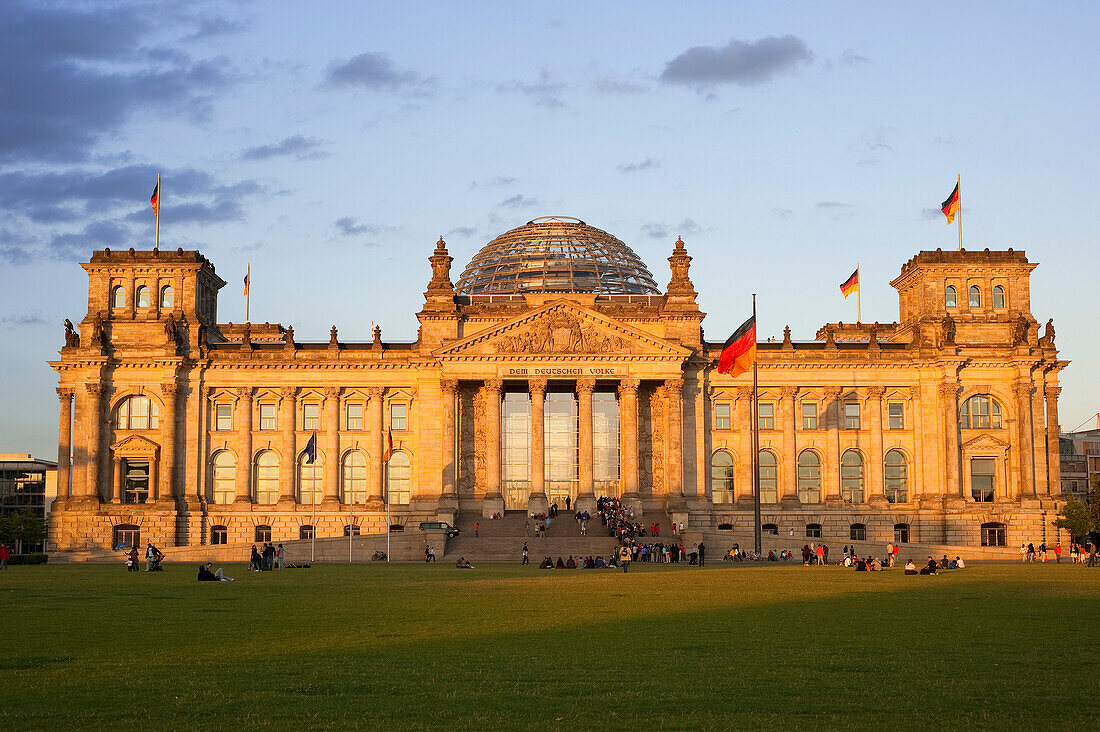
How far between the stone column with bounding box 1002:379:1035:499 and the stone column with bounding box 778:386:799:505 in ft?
54.1

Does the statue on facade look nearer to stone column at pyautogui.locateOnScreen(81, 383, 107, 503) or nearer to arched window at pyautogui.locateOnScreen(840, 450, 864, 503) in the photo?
stone column at pyautogui.locateOnScreen(81, 383, 107, 503)

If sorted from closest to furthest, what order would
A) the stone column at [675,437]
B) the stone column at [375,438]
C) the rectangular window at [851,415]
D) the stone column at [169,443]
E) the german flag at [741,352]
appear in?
the german flag at [741,352] < the stone column at [675,437] < the stone column at [169,443] < the stone column at [375,438] < the rectangular window at [851,415]

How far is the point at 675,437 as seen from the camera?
326 feet

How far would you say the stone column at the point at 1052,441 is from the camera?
101 metres

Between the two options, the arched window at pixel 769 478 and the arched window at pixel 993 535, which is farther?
the arched window at pixel 769 478

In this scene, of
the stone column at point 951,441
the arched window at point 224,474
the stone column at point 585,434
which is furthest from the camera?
the arched window at point 224,474

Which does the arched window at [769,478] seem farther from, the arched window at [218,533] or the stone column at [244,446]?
the arched window at [218,533]

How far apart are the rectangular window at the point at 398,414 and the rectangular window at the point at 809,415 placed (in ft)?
104

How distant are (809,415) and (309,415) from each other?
39833 millimetres

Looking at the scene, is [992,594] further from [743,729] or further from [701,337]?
[701,337]

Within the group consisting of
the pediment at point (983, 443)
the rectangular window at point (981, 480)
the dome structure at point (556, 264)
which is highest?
the dome structure at point (556, 264)

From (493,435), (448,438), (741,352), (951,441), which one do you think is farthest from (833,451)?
(741,352)

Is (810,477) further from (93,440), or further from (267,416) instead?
(93,440)

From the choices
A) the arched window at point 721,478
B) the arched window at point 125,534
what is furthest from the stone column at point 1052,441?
the arched window at point 125,534
